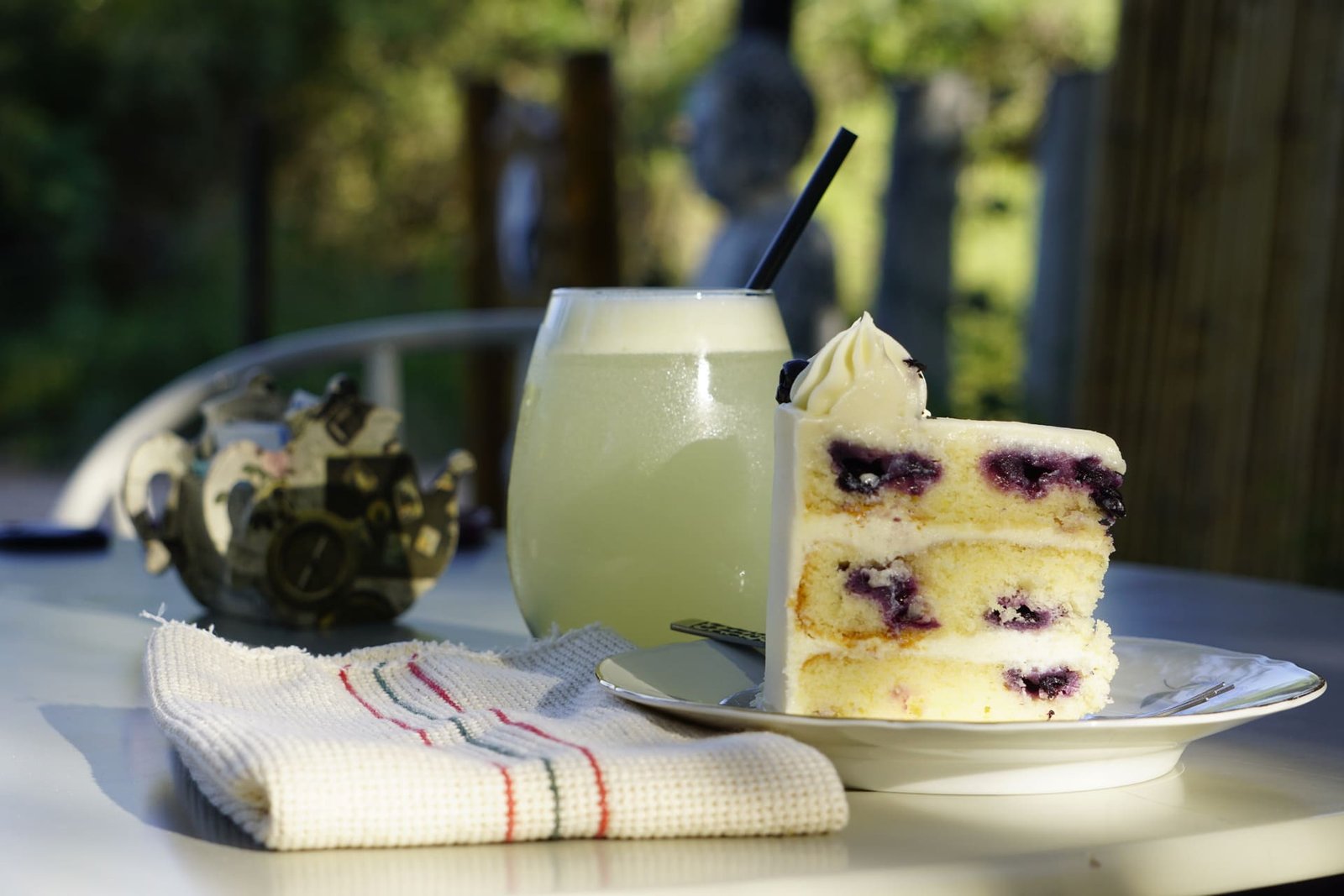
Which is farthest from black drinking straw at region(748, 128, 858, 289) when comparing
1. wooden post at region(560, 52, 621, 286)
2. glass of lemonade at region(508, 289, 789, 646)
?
wooden post at region(560, 52, 621, 286)

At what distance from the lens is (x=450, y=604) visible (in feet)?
4.44

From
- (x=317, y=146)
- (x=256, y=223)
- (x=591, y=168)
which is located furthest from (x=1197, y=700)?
(x=317, y=146)

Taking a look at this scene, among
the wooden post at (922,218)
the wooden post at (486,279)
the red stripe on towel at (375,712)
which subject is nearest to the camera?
the red stripe on towel at (375,712)

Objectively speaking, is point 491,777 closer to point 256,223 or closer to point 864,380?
point 864,380

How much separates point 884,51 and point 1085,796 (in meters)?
10.3

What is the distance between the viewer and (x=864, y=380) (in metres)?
0.81

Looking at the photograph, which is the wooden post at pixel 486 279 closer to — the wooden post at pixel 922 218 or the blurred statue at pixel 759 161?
the blurred statue at pixel 759 161

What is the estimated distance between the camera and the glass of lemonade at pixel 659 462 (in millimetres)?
1040

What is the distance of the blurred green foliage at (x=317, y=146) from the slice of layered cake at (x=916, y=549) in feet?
28.1

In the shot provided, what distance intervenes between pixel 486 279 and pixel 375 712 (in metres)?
4.43

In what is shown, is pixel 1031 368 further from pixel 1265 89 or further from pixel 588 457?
pixel 588 457

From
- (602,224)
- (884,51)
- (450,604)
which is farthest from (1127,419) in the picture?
(884,51)

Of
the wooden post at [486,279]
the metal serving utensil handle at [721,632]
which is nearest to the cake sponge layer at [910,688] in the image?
the metal serving utensil handle at [721,632]

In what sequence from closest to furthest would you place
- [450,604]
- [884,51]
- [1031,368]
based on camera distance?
[450,604] < [1031,368] < [884,51]
